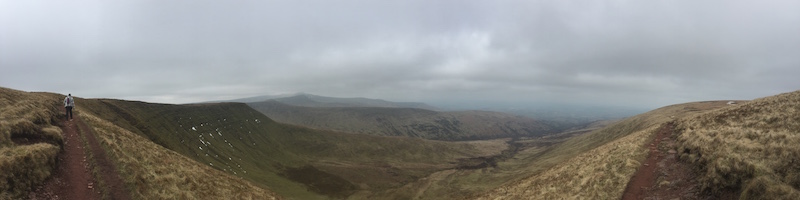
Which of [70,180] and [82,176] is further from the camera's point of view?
[82,176]

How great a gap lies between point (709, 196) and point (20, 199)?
150 feet

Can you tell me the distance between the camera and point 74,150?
29.1 m

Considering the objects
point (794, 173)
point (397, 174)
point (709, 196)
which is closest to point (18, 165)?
point (709, 196)

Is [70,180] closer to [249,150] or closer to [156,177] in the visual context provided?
[156,177]

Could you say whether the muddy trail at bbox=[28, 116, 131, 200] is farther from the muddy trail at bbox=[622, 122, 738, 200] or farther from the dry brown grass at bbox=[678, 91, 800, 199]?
the dry brown grass at bbox=[678, 91, 800, 199]

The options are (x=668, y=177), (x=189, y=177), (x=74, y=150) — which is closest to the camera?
(x=668, y=177)

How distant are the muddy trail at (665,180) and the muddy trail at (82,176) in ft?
137

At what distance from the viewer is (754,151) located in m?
23.0

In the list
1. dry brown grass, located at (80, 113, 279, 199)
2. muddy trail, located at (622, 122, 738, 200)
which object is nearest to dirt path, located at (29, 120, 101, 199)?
dry brown grass, located at (80, 113, 279, 199)

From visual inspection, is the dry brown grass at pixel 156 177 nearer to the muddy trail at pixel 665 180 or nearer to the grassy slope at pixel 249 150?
the muddy trail at pixel 665 180

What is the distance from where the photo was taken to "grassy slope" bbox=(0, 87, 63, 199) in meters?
19.8

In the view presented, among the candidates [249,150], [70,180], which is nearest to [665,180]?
[70,180]

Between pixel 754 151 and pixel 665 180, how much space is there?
5.87 m

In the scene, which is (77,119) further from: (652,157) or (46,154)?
(652,157)
